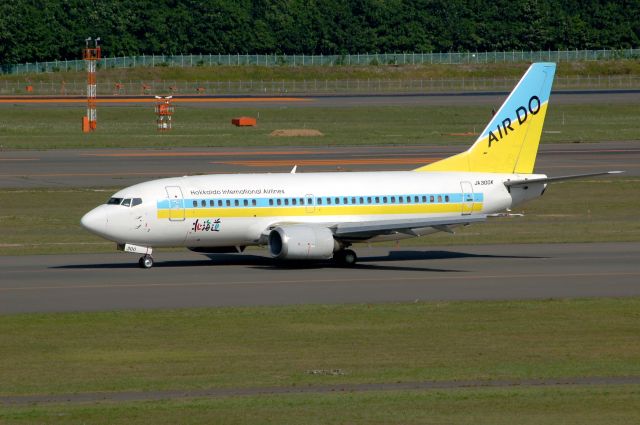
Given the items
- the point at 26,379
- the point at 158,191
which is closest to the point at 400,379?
the point at 26,379

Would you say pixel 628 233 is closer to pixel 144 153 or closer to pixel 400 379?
pixel 400 379

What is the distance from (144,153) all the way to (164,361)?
68.6m

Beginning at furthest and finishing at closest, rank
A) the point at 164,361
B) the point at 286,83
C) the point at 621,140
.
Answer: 1. the point at 286,83
2. the point at 621,140
3. the point at 164,361

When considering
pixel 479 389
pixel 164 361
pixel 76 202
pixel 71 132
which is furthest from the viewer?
pixel 71 132

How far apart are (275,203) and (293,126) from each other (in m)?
76.9

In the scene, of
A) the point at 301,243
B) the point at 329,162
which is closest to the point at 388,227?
the point at 301,243

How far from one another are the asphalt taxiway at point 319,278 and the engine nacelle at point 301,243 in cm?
70

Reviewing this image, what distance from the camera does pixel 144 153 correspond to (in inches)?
3809

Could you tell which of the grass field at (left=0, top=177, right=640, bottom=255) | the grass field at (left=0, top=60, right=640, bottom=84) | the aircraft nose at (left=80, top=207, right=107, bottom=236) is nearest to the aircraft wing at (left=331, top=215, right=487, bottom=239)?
the aircraft nose at (left=80, top=207, right=107, bottom=236)

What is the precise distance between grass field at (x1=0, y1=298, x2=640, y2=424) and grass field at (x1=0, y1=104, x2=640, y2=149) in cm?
6892

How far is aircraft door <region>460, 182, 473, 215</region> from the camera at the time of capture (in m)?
49.9

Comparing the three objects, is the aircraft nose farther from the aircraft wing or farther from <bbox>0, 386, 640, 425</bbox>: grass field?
<bbox>0, 386, 640, 425</bbox>: grass field

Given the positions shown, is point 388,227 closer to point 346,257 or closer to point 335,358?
point 346,257

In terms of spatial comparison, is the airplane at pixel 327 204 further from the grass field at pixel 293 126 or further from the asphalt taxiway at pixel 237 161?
the grass field at pixel 293 126
